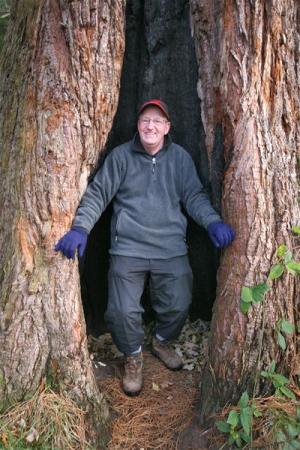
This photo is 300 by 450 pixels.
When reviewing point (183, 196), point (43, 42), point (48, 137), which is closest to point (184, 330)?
point (183, 196)

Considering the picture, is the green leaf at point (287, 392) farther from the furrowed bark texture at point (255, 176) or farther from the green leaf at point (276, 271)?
the green leaf at point (276, 271)

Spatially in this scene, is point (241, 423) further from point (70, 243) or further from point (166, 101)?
point (166, 101)

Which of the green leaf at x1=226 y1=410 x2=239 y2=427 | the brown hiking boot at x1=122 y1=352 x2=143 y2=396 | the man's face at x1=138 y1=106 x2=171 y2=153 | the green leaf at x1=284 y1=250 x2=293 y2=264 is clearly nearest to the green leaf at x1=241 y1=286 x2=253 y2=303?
the green leaf at x1=284 y1=250 x2=293 y2=264

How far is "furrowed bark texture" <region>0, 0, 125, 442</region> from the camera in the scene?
3.03 meters

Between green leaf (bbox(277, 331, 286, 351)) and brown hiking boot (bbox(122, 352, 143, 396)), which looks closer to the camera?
green leaf (bbox(277, 331, 286, 351))

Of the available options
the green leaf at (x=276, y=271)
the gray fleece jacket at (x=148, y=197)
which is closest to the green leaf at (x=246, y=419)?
the green leaf at (x=276, y=271)

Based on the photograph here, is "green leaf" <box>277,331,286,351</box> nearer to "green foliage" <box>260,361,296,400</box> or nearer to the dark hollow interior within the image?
"green foliage" <box>260,361,296,400</box>

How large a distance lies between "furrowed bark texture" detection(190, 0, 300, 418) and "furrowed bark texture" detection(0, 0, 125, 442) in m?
0.80

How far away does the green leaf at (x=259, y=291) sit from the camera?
2865mm

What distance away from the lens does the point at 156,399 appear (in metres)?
3.58

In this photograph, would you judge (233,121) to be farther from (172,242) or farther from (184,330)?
(184,330)

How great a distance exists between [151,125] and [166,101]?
21.2 inches

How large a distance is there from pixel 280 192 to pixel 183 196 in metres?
0.88

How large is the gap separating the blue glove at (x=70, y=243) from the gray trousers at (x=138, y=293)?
24.1 inches
